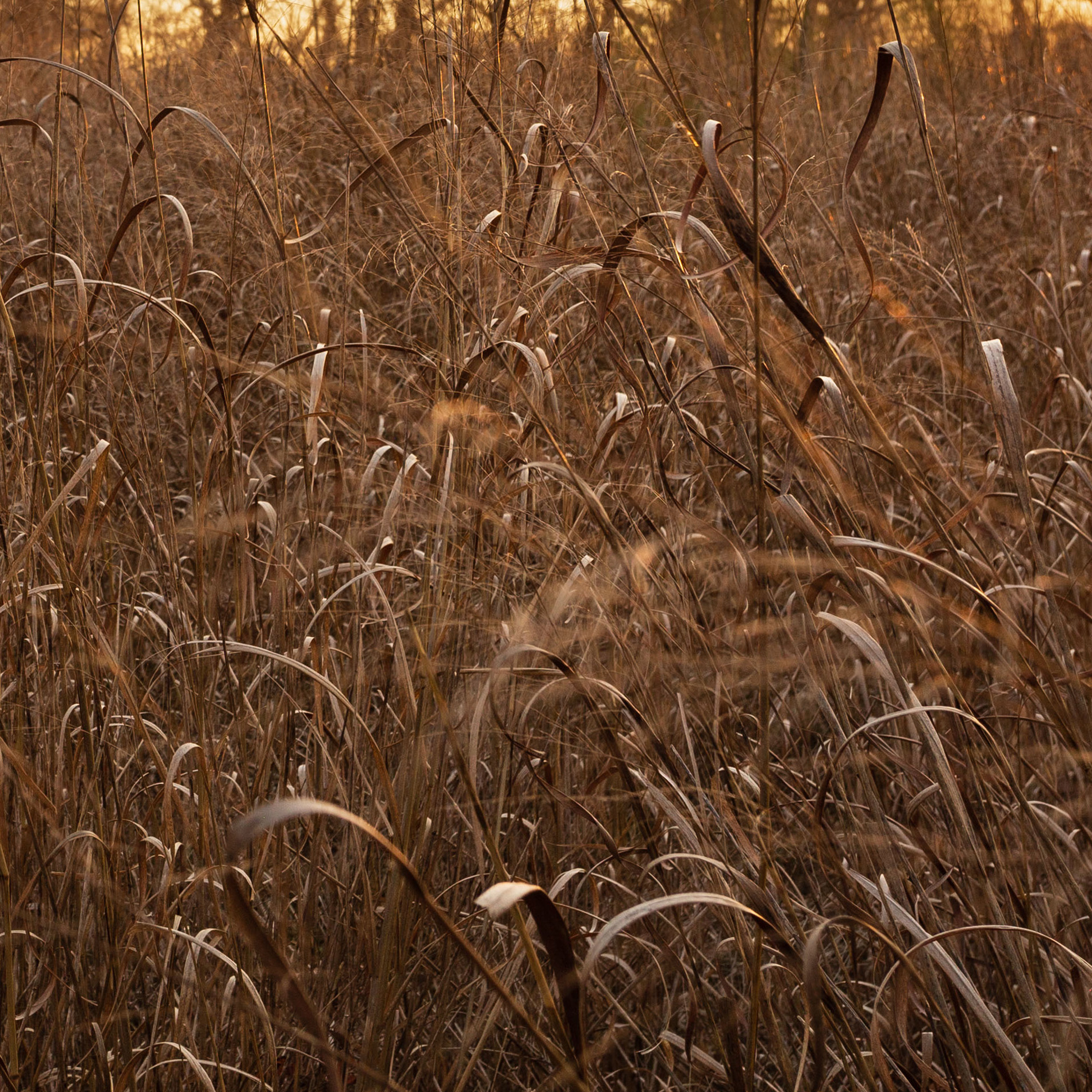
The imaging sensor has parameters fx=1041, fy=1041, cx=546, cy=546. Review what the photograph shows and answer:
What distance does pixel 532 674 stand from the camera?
1.09m

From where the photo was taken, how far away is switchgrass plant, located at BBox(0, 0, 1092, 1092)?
776 mm

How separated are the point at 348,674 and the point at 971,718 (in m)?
0.59

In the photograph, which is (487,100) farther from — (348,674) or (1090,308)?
(1090,308)

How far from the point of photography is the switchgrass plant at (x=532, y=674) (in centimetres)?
78

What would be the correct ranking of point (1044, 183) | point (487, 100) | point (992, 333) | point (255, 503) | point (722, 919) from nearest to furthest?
point (722, 919) < point (487, 100) < point (255, 503) < point (992, 333) < point (1044, 183)

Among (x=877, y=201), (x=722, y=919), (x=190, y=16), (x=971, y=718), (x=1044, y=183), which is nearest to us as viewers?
(x=971, y=718)

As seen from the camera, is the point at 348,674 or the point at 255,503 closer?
the point at 348,674

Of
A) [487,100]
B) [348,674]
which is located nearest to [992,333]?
[487,100]

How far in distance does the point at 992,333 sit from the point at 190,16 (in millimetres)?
1940

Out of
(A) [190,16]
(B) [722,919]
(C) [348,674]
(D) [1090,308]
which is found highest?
(A) [190,16]

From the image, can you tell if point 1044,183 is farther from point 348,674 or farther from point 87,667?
point 87,667

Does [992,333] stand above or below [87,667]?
above

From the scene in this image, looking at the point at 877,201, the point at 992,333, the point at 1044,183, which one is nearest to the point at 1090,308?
the point at 992,333

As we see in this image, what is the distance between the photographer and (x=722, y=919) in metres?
0.84
